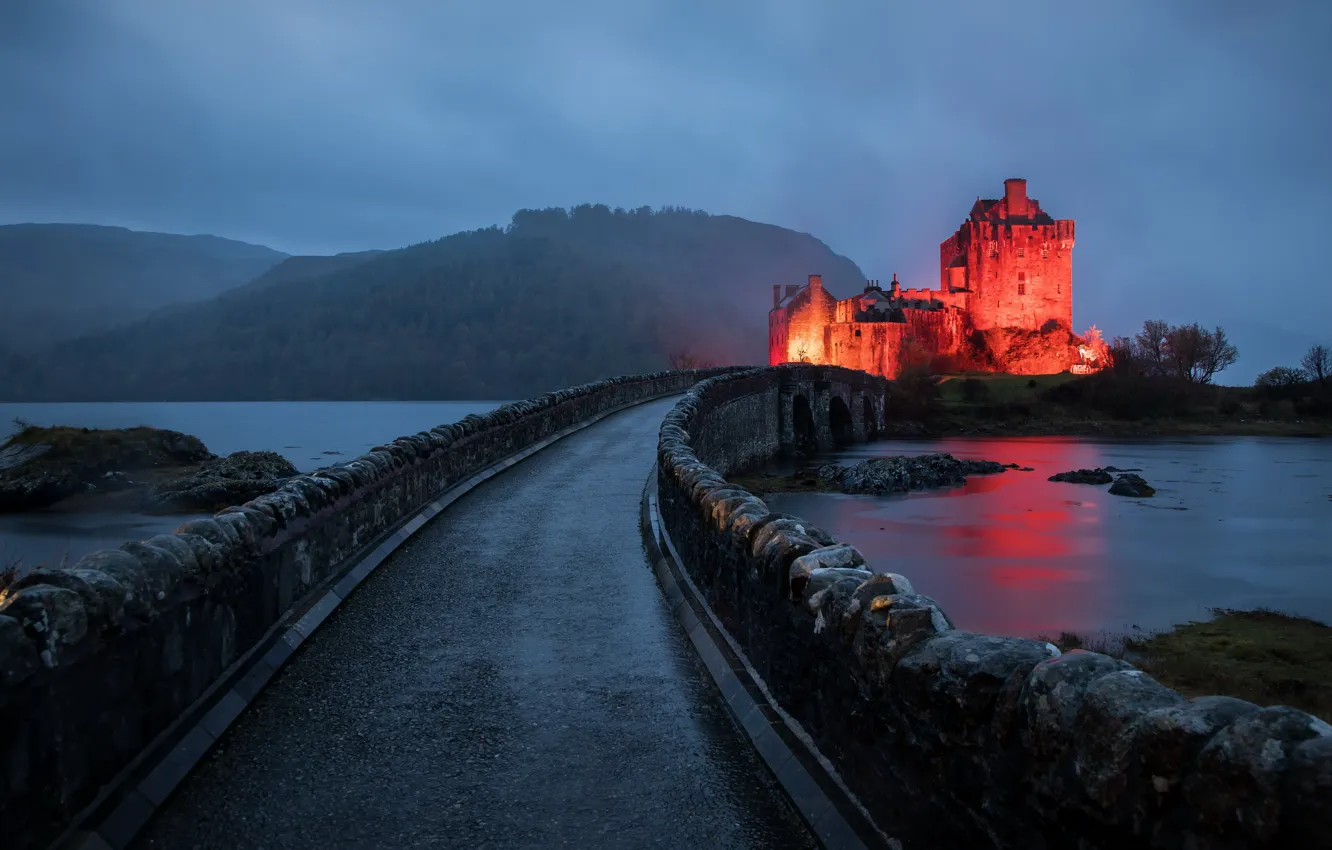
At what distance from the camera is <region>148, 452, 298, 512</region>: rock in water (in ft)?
98.8

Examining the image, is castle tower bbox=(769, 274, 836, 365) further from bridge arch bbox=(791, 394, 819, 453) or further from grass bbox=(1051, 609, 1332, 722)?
grass bbox=(1051, 609, 1332, 722)

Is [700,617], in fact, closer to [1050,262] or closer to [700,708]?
[700,708]

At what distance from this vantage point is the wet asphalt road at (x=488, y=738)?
4086 millimetres

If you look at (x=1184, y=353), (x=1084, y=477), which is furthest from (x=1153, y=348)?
(x=1084, y=477)

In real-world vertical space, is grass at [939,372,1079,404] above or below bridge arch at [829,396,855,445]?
above

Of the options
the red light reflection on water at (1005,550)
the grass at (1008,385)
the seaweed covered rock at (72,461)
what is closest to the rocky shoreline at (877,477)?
the red light reflection on water at (1005,550)

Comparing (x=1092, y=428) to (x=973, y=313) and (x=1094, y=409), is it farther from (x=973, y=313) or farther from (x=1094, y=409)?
(x=973, y=313)

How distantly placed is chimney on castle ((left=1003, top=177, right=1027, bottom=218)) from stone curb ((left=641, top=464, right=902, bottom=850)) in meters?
92.6

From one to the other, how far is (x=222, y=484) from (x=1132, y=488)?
35.4m

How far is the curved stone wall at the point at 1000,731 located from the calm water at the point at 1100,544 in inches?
691

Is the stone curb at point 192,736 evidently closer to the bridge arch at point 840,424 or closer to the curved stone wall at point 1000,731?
the curved stone wall at point 1000,731

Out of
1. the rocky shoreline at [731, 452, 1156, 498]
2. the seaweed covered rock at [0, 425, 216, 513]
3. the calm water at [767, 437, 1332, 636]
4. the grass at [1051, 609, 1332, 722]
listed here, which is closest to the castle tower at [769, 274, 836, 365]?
the calm water at [767, 437, 1332, 636]

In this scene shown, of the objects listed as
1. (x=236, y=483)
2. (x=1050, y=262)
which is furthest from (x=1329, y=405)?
(x=236, y=483)

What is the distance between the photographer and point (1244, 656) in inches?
666
